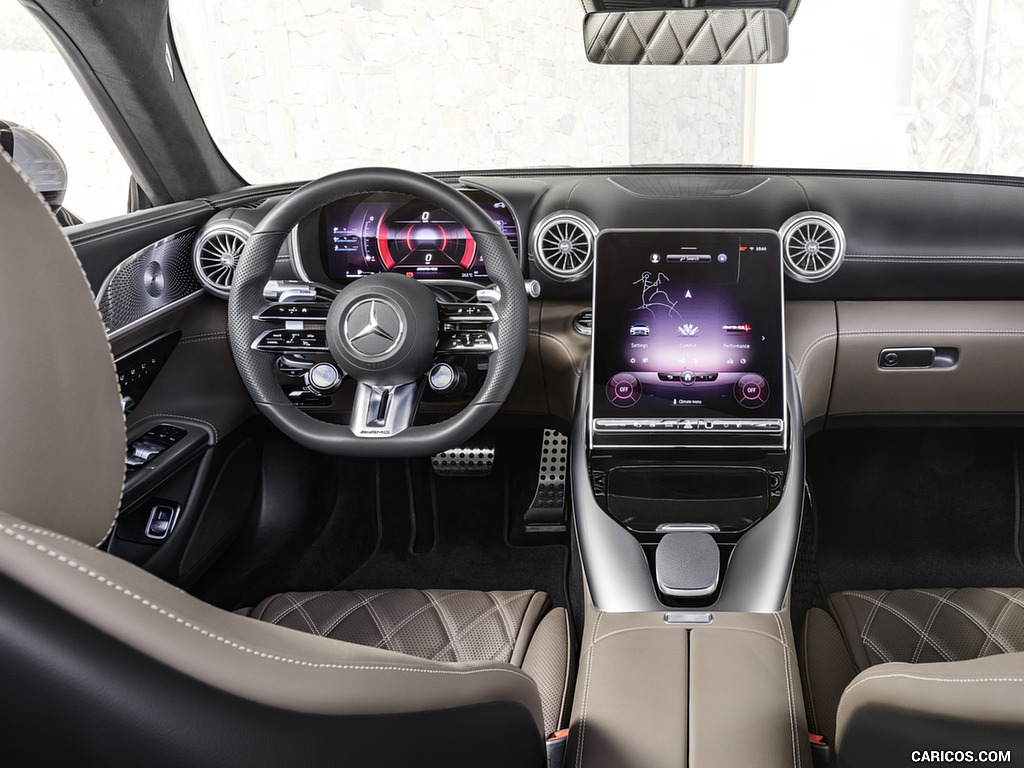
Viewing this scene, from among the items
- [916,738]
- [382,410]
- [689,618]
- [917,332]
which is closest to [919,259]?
[917,332]

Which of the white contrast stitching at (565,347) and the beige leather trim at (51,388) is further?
the white contrast stitching at (565,347)

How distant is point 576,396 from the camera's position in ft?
5.82

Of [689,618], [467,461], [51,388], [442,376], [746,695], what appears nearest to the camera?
[51,388]

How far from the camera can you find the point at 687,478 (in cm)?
155

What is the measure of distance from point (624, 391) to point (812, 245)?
1.86ft

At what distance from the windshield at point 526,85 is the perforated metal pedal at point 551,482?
468cm

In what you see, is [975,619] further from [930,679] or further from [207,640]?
[207,640]

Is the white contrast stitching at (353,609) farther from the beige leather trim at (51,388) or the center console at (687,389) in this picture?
the beige leather trim at (51,388)

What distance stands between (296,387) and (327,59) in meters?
5.32

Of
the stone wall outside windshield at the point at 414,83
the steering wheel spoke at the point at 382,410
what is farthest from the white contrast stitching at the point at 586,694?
the stone wall outside windshield at the point at 414,83

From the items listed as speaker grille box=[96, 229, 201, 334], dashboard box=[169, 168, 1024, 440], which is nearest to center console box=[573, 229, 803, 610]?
dashboard box=[169, 168, 1024, 440]

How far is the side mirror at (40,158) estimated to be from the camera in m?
1.46

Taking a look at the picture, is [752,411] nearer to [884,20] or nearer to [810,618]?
[810,618]

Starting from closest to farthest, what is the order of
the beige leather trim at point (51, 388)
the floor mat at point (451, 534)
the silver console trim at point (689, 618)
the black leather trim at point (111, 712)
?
the black leather trim at point (111, 712)
the beige leather trim at point (51, 388)
the silver console trim at point (689, 618)
the floor mat at point (451, 534)
